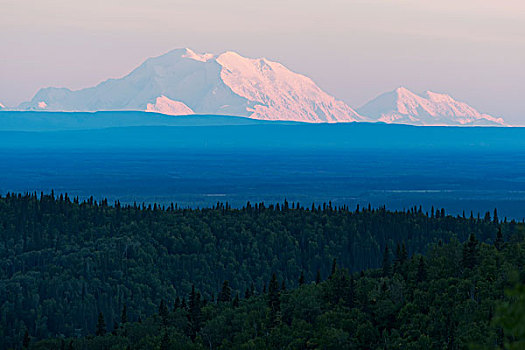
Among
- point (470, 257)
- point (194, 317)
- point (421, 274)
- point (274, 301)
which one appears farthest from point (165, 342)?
point (470, 257)

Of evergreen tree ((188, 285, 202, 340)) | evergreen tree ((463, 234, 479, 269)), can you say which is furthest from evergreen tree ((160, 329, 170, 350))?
evergreen tree ((463, 234, 479, 269))

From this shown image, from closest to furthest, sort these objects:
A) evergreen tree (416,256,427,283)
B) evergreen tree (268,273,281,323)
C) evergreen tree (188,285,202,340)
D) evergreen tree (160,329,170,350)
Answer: evergreen tree (160,329,170,350), evergreen tree (268,273,281,323), evergreen tree (416,256,427,283), evergreen tree (188,285,202,340)

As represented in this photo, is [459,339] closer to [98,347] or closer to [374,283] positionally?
[374,283]

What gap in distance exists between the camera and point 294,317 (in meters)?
139

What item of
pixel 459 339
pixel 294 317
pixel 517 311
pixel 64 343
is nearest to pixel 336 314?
pixel 294 317

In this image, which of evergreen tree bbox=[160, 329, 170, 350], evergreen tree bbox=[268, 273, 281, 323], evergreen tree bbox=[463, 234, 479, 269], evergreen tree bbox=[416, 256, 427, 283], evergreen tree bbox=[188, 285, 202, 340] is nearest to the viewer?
evergreen tree bbox=[160, 329, 170, 350]

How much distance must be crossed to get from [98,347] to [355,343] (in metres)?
50.4

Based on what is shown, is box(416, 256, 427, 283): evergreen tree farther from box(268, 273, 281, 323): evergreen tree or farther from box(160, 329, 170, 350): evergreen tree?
box(160, 329, 170, 350): evergreen tree

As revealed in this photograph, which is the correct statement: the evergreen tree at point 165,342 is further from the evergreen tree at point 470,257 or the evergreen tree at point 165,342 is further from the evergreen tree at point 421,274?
the evergreen tree at point 470,257

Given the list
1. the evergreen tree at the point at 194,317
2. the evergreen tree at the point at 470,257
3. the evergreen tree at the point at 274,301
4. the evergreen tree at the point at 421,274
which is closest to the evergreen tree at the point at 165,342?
the evergreen tree at the point at 194,317

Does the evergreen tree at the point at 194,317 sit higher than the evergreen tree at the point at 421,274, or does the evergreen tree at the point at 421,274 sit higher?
the evergreen tree at the point at 421,274

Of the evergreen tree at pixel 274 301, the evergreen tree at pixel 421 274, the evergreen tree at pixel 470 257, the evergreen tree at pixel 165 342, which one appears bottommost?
the evergreen tree at pixel 165 342

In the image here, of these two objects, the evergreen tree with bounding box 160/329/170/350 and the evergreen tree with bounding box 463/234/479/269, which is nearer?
the evergreen tree with bounding box 160/329/170/350

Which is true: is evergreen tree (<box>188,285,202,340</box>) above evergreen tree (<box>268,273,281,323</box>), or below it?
below
